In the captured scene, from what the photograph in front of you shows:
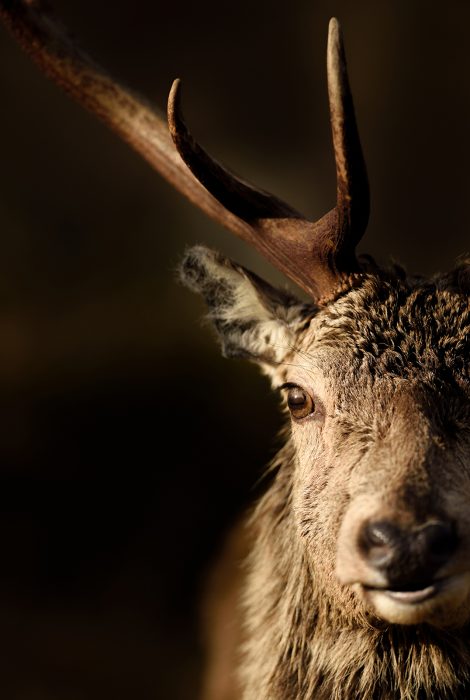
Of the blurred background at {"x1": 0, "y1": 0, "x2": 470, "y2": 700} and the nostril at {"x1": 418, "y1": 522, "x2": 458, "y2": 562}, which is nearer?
the nostril at {"x1": 418, "y1": 522, "x2": 458, "y2": 562}

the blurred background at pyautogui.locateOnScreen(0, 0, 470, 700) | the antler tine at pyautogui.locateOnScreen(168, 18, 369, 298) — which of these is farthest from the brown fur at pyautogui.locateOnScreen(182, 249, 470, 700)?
the blurred background at pyautogui.locateOnScreen(0, 0, 470, 700)

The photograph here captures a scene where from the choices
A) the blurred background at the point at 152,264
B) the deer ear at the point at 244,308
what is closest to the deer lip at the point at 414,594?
the deer ear at the point at 244,308

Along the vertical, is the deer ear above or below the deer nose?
above

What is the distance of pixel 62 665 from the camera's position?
249 inches

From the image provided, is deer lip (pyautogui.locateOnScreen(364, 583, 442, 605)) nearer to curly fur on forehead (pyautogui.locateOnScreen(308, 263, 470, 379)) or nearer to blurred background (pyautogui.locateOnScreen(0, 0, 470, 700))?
curly fur on forehead (pyautogui.locateOnScreen(308, 263, 470, 379))

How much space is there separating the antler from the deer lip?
1.21 meters

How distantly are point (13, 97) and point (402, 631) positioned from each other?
6339 mm

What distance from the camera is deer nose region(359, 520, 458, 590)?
7.08ft

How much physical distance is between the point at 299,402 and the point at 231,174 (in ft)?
3.05

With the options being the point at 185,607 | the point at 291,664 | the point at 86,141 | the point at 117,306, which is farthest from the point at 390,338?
the point at 86,141

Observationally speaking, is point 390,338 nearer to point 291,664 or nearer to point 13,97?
point 291,664

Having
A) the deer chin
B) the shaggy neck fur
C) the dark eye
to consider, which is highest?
the dark eye

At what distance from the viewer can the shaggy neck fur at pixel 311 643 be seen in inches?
104

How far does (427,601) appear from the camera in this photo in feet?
7.27
